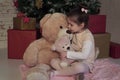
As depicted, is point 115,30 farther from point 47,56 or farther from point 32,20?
point 47,56

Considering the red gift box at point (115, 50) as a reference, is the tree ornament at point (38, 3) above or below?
above

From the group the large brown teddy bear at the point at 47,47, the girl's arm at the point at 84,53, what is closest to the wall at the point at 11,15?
the large brown teddy bear at the point at 47,47

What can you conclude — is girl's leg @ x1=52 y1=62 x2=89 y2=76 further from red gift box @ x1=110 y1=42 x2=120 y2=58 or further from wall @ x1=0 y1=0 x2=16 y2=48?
wall @ x1=0 y1=0 x2=16 y2=48

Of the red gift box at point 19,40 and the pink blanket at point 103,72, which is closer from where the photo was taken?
the pink blanket at point 103,72

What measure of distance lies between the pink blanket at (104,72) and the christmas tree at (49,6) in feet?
→ 3.48

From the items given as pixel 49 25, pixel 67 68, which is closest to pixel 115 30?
pixel 49 25

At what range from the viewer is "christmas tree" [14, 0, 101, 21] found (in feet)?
8.96

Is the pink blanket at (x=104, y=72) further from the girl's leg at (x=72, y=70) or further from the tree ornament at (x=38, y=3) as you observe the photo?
the tree ornament at (x=38, y=3)

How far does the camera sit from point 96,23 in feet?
9.00

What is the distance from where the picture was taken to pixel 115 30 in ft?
10.8

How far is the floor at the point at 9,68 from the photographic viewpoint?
2119 millimetres

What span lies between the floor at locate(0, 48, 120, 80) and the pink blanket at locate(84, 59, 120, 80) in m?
0.72

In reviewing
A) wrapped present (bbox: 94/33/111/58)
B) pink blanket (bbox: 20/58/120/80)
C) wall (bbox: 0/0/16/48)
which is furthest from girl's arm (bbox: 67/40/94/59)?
wall (bbox: 0/0/16/48)

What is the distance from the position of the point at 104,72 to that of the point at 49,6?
1387 millimetres
